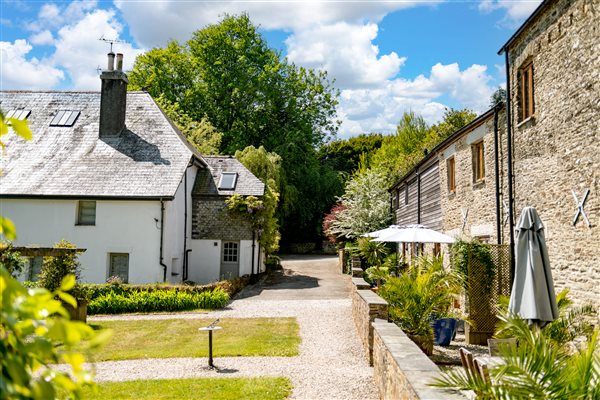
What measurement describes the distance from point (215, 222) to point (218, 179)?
2535 millimetres

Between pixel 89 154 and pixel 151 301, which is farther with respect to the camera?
pixel 89 154

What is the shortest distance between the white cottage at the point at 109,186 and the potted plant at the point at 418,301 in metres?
Answer: 13.6

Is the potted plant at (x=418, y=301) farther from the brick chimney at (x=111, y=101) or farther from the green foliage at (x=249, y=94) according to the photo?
the green foliage at (x=249, y=94)

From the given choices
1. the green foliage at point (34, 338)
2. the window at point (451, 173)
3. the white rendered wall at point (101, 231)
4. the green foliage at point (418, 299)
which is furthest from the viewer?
the white rendered wall at point (101, 231)

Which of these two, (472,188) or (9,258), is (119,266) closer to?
(9,258)

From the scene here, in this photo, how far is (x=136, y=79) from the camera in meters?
45.2

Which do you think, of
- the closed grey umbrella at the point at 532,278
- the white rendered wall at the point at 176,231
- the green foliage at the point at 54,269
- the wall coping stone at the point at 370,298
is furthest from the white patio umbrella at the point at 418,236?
the white rendered wall at the point at 176,231

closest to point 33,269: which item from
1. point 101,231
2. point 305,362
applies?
point 101,231

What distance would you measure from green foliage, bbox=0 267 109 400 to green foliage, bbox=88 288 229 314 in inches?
691

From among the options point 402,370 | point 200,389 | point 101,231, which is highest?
point 101,231

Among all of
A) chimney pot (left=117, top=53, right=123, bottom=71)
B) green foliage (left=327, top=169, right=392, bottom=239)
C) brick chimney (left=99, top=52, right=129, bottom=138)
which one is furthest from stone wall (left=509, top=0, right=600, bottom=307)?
chimney pot (left=117, top=53, right=123, bottom=71)

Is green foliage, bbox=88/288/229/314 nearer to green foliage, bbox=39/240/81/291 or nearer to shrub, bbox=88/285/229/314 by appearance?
shrub, bbox=88/285/229/314

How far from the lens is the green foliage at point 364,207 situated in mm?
31344

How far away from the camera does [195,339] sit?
44.0 feet
